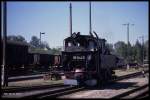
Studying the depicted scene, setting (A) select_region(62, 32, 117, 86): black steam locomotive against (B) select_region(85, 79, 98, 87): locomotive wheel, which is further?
(B) select_region(85, 79, 98, 87): locomotive wheel

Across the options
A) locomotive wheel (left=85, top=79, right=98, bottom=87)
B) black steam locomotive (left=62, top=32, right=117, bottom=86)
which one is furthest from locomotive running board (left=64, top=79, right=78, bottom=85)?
locomotive wheel (left=85, top=79, right=98, bottom=87)

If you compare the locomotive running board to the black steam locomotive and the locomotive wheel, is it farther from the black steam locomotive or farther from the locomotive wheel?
the locomotive wheel

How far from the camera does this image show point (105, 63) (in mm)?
22484

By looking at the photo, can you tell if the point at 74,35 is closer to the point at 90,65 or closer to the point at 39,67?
the point at 90,65

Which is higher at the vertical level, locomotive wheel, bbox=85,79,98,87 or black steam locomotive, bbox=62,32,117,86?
black steam locomotive, bbox=62,32,117,86

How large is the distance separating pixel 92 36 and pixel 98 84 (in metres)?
3.57

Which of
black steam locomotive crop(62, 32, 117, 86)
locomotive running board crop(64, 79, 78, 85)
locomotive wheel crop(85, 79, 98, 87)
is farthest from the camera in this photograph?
locomotive wheel crop(85, 79, 98, 87)

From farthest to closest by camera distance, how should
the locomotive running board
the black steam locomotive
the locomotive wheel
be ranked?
the locomotive wheel → the black steam locomotive → the locomotive running board

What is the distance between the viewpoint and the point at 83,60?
68.5 feet

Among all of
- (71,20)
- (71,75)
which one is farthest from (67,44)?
(71,20)

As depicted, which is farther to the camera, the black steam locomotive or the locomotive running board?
the black steam locomotive

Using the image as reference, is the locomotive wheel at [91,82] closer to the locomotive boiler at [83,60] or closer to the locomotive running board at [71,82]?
the locomotive boiler at [83,60]

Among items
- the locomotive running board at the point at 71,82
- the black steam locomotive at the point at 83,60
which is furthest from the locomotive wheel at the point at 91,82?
the locomotive running board at the point at 71,82

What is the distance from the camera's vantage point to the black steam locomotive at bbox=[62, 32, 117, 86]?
20328 millimetres
